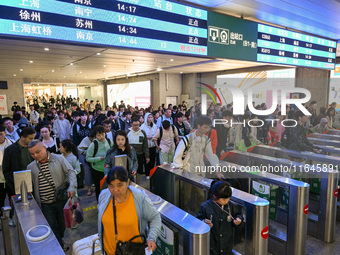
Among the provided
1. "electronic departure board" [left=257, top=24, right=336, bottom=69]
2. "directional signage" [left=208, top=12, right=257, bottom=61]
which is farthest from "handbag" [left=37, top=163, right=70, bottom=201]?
"electronic departure board" [left=257, top=24, right=336, bottom=69]

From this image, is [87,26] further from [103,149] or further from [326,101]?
[326,101]

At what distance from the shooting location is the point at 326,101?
10.4 m

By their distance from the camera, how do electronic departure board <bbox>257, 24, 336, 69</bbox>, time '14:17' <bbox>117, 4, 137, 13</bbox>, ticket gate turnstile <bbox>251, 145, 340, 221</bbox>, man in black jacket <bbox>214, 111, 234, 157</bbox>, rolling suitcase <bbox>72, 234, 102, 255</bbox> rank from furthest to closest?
1. electronic departure board <bbox>257, 24, 336, 69</bbox>
2. man in black jacket <bbox>214, 111, 234, 157</bbox>
3. ticket gate turnstile <bbox>251, 145, 340, 221</bbox>
4. time '14:17' <bbox>117, 4, 137, 13</bbox>
5. rolling suitcase <bbox>72, 234, 102, 255</bbox>

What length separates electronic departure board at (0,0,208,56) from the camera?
3.15m

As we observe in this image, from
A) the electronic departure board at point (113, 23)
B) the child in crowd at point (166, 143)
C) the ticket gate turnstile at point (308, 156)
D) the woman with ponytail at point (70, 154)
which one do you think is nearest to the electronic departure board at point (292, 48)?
the electronic departure board at point (113, 23)

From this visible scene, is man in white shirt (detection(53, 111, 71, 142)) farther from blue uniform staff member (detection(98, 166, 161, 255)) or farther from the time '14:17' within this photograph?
blue uniform staff member (detection(98, 166, 161, 255))

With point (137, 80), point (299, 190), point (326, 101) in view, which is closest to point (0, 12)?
point (299, 190)

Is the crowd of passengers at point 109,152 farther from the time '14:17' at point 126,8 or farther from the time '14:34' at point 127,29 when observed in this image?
the time '14:17' at point 126,8

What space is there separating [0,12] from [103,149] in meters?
2.23

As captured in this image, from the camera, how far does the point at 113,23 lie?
148 inches

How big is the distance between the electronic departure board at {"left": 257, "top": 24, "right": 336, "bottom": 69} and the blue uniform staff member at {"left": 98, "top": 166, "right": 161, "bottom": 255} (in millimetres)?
5180

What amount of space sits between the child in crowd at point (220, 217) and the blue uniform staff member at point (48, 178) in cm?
148

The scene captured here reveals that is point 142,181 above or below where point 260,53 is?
below

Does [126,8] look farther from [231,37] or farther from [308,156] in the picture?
[308,156]
